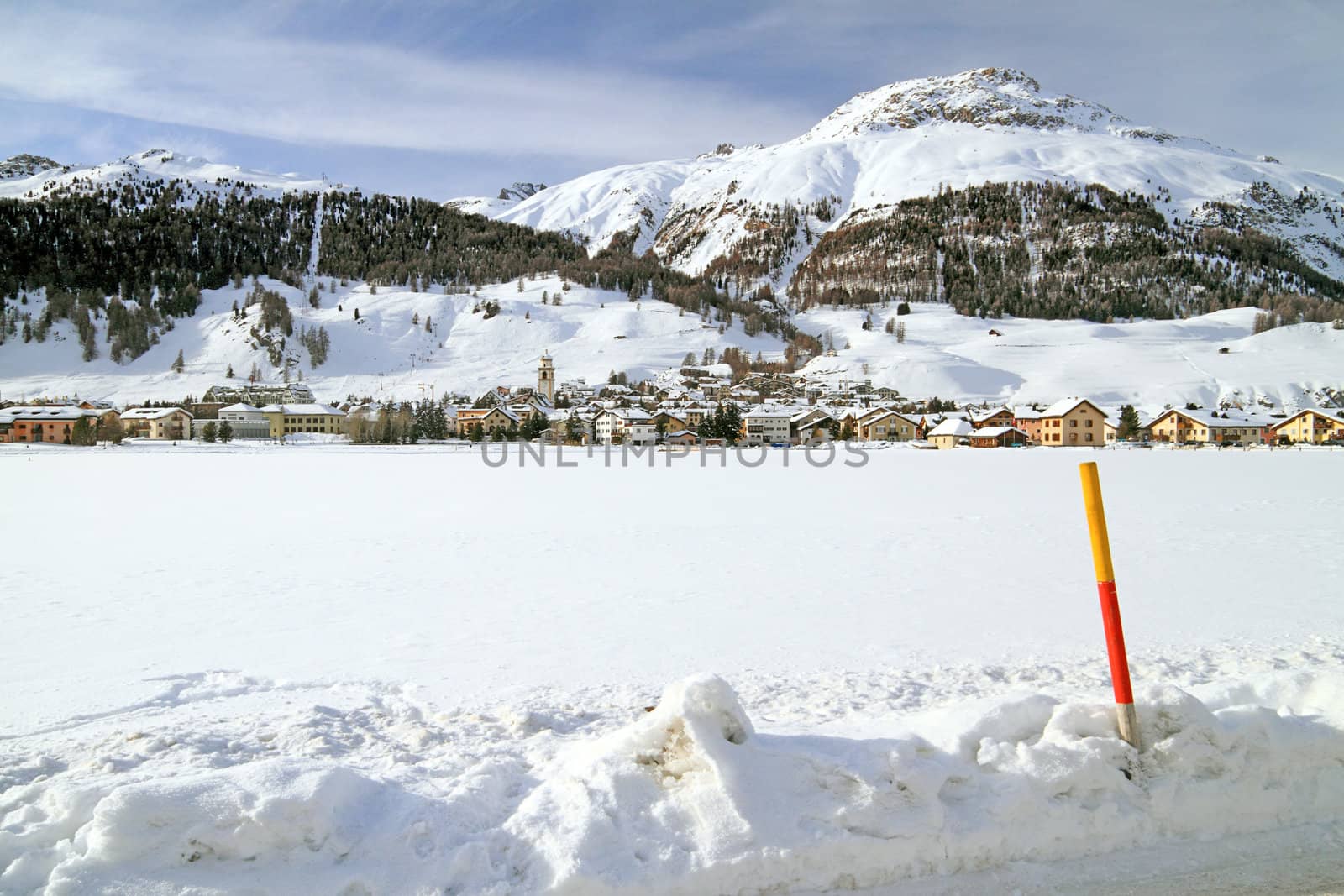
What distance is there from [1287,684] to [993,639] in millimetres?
2081

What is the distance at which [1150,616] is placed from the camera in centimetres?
702

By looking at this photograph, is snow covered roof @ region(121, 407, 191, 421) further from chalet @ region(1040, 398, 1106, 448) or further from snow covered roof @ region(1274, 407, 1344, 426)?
snow covered roof @ region(1274, 407, 1344, 426)

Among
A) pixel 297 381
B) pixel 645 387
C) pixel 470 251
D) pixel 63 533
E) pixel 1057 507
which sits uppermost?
pixel 470 251

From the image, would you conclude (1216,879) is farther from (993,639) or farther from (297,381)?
(297,381)

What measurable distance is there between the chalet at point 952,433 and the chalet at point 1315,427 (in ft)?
88.6

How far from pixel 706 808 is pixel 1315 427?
8600 cm

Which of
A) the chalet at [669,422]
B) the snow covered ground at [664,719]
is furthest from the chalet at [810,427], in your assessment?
the snow covered ground at [664,719]

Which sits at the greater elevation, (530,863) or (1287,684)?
(530,863)

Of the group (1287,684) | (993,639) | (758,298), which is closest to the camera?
(1287,684)

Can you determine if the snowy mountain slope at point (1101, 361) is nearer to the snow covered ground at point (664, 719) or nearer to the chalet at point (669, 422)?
the chalet at point (669, 422)

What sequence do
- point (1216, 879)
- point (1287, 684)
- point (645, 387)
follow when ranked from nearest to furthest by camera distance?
point (1216, 879)
point (1287, 684)
point (645, 387)

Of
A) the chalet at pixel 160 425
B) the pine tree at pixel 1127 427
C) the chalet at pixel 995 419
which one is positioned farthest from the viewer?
the chalet at pixel 160 425

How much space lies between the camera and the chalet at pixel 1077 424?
7415 cm

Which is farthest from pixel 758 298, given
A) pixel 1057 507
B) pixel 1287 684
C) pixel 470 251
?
pixel 1287 684
